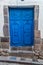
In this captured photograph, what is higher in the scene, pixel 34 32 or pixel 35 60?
pixel 34 32

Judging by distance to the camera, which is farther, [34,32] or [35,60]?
[34,32]

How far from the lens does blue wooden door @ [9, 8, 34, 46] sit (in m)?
7.81

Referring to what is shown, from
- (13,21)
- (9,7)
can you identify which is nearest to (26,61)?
(13,21)

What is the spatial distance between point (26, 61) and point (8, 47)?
118 centimetres

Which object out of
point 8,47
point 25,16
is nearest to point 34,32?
point 25,16

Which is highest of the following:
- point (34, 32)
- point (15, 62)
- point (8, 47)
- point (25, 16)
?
point (25, 16)

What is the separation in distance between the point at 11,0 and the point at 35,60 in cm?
256

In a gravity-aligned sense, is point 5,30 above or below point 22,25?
below

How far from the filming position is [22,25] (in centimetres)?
785

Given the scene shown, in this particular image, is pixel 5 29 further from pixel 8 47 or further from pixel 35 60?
pixel 35 60

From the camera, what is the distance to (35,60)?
23.4 feet

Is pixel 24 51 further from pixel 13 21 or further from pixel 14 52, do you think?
pixel 13 21

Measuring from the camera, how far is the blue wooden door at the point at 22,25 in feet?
25.6

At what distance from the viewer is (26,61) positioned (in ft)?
23.0
